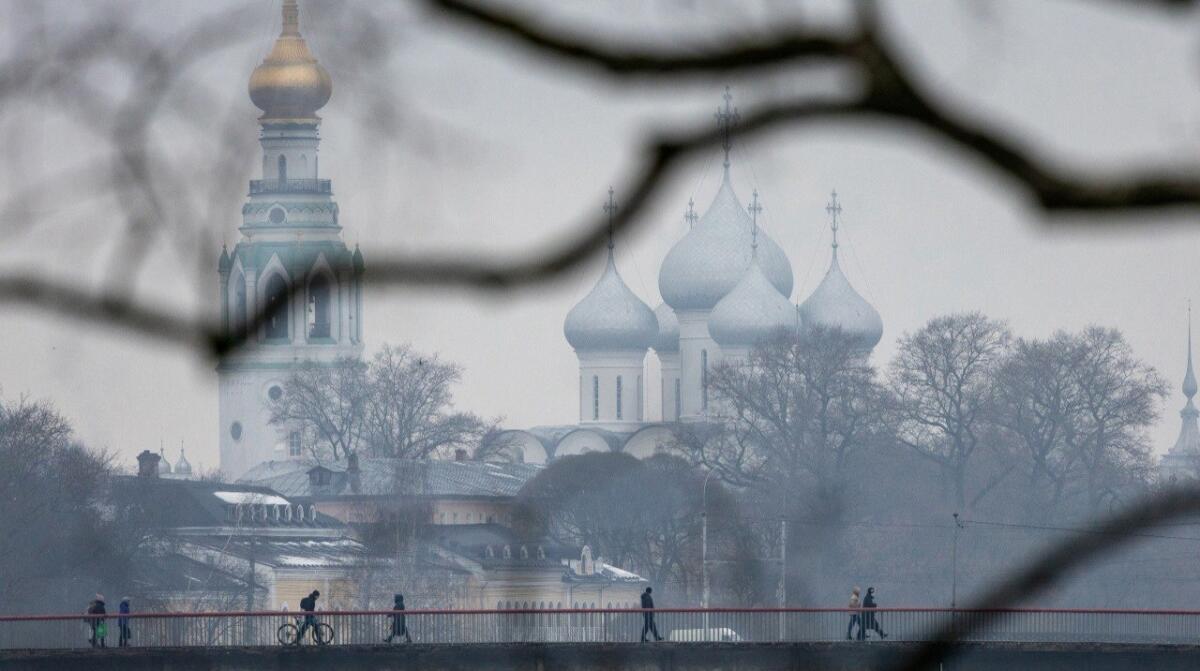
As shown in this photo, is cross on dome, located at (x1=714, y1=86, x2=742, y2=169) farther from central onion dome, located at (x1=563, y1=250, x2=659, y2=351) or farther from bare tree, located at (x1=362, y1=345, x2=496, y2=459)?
central onion dome, located at (x1=563, y1=250, x2=659, y2=351)

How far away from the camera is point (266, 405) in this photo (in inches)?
5418

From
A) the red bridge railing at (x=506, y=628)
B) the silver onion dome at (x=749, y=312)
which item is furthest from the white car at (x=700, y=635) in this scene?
the silver onion dome at (x=749, y=312)

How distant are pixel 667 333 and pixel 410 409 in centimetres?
3208

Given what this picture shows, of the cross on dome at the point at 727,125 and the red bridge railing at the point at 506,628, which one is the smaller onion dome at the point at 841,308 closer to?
the red bridge railing at the point at 506,628

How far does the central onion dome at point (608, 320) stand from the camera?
467 feet

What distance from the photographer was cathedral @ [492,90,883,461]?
449 ft

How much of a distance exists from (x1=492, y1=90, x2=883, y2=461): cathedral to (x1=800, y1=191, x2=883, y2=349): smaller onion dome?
0.13 ft

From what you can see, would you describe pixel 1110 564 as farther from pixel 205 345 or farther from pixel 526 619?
pixel 205 345

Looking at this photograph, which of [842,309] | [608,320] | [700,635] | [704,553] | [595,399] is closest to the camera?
[700,635]

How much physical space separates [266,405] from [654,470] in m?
36.6

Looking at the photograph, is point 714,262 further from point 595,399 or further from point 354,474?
point 354,474

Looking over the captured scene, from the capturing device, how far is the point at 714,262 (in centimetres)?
14112

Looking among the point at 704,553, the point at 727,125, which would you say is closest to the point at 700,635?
the point at 704,553

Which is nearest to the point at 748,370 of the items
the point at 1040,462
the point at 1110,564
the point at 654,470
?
the point at 654,470
